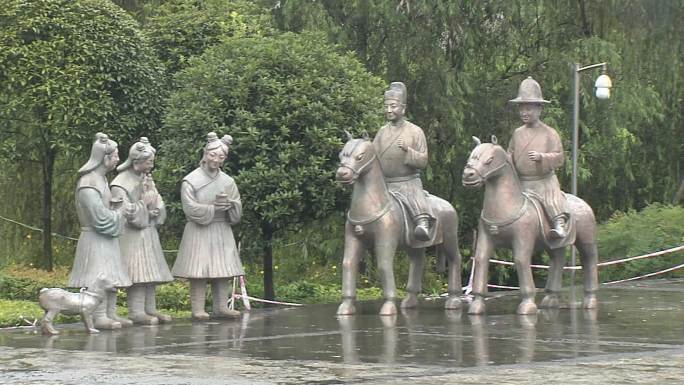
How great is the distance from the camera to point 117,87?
2023 cm

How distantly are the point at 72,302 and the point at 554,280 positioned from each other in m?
6.07

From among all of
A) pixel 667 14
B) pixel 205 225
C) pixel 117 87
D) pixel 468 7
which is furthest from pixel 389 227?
pixel 667 14

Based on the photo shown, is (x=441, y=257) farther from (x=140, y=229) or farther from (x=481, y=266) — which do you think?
(x=140, y=229)

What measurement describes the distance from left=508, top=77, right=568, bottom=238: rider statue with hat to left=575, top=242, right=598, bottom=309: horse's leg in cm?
92

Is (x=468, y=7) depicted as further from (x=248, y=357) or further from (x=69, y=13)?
(x=248, y=357)

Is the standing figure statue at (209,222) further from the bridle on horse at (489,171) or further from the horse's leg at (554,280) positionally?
the horse's leg at (554,280)

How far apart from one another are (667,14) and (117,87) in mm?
10890

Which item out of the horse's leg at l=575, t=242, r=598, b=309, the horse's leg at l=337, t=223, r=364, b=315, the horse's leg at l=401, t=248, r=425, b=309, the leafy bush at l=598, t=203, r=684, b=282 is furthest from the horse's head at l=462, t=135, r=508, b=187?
the leafy bush at l=598, t=203, r=684, b=282

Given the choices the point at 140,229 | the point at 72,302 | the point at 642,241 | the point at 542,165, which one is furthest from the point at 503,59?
the point at 72,302

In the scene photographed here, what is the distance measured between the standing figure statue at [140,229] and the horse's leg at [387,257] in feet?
7.55

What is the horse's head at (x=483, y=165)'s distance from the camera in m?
15.2

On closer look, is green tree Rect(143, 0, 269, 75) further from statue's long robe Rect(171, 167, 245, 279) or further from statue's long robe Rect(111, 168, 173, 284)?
statue's long robe Rect(111, 168, 173, 284)

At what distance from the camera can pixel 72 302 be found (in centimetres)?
1373

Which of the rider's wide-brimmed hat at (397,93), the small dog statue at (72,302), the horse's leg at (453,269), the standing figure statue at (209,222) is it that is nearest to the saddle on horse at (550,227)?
the horse's leg at (453,269)
